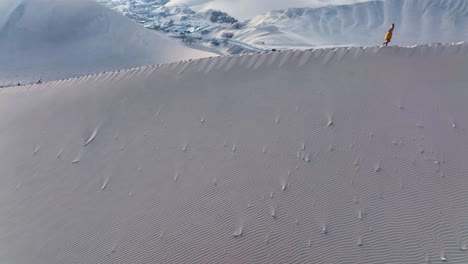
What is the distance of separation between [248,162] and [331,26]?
748 inches

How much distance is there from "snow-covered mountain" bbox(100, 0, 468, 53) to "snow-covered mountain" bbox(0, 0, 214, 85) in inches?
105

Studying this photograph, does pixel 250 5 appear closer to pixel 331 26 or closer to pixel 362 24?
pixel 331 26

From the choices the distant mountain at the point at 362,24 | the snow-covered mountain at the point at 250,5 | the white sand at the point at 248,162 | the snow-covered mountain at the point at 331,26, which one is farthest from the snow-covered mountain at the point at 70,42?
the snow-covered mountain at the point at 250,5

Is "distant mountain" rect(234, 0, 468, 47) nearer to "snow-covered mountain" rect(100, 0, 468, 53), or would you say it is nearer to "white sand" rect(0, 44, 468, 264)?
"snow-covered mountain" rect(100, 0, 468, 53)

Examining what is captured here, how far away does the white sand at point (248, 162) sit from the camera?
15.1ft

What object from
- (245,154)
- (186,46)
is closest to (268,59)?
A: (245,154)

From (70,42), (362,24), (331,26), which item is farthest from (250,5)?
(70,42)

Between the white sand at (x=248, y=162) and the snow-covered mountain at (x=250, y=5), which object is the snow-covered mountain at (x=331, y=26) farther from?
the white sand at (x=248, y=162)

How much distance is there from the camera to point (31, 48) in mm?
17609

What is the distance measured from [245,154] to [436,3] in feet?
74.3

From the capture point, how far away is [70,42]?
728 inches

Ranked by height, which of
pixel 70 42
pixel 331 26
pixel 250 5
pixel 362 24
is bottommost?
pixel 70 42

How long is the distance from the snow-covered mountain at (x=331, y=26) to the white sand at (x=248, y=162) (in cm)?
1058

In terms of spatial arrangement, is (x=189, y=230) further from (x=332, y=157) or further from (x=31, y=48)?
(x=31, y=48)
